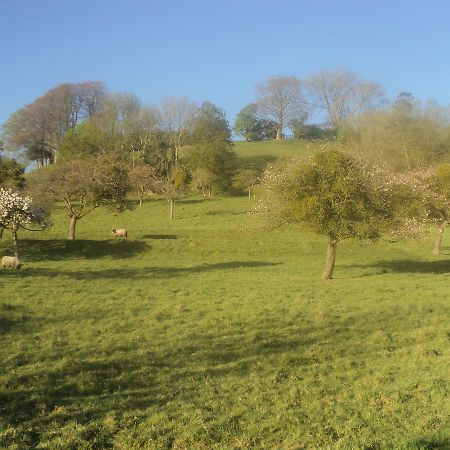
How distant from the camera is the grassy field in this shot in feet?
28.4

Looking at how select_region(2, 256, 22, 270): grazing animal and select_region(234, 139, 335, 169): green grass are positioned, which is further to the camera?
select_region(234, 139, 335, 169): green grass

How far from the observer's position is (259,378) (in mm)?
11461

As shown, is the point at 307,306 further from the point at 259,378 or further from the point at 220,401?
the point at 220,401

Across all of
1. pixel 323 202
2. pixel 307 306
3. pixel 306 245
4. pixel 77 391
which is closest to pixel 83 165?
pixel 306 245

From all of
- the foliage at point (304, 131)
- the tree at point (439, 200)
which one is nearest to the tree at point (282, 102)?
the foliage at point (304, 131)

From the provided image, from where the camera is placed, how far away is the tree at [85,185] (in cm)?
4091

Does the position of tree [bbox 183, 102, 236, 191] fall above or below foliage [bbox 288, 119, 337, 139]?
below

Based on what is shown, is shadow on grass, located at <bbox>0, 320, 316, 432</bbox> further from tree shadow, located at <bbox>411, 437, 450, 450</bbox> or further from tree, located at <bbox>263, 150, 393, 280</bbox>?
tree, located at <bbox>263, 150, 393, 280</bbox>

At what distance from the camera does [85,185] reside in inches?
1612

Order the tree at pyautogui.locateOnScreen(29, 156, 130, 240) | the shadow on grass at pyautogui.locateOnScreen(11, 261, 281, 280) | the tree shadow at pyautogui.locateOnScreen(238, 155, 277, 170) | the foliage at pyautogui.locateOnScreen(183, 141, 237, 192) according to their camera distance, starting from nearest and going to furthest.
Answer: the shadow on grass at pyautogui.locateOnScreen(11, 261, 281, 280)
the tree at pyautogui.locateOnScreen(29, 156, 130, 240)
the foliage at pyautogui.locateOnScreen(183, 141, 237, 192)
the tree shadow at pyautogui.locateOnScreen(238, 155, 277, 170)

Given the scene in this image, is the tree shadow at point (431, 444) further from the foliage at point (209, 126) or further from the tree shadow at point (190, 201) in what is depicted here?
the foliage at point (209, 126)

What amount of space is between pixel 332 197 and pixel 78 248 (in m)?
22.3

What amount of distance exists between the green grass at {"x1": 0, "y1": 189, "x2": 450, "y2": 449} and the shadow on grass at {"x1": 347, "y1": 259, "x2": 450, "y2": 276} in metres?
3.43

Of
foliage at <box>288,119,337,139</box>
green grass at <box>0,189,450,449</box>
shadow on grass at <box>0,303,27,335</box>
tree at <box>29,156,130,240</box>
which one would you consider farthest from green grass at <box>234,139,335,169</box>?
shadow on grass at <box>0,303,27,335</box>
